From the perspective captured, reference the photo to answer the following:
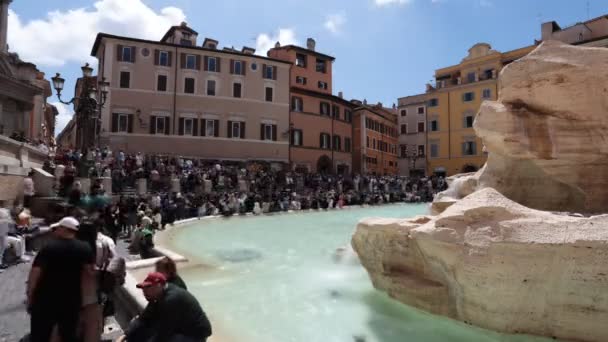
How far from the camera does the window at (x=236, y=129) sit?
3412 centimetres

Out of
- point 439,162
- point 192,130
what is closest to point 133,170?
point 192,130

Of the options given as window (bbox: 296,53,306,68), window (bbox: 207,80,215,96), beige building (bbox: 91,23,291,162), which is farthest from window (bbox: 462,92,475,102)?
window (bbox: 207,80,215,96)

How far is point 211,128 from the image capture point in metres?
33.4

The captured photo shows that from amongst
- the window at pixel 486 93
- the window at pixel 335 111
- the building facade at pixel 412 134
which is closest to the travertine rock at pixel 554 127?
the window at pixel 335 111

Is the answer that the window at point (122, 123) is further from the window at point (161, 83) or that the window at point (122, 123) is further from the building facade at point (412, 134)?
the building facade at point (412, 134)

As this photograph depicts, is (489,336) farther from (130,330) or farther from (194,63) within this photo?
(194,63)

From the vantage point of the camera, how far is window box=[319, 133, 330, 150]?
40959 mm

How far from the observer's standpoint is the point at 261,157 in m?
35.4

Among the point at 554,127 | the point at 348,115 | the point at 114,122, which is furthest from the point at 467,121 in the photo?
the point at 554,127

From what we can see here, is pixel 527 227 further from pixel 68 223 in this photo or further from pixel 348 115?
pixel 348 115

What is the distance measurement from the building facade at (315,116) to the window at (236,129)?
512 centimetres

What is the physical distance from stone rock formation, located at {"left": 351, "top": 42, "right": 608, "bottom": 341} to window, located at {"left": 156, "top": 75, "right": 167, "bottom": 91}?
2971 centimetres

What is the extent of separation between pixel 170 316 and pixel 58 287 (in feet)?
2.77

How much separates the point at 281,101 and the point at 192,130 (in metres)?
8.85
